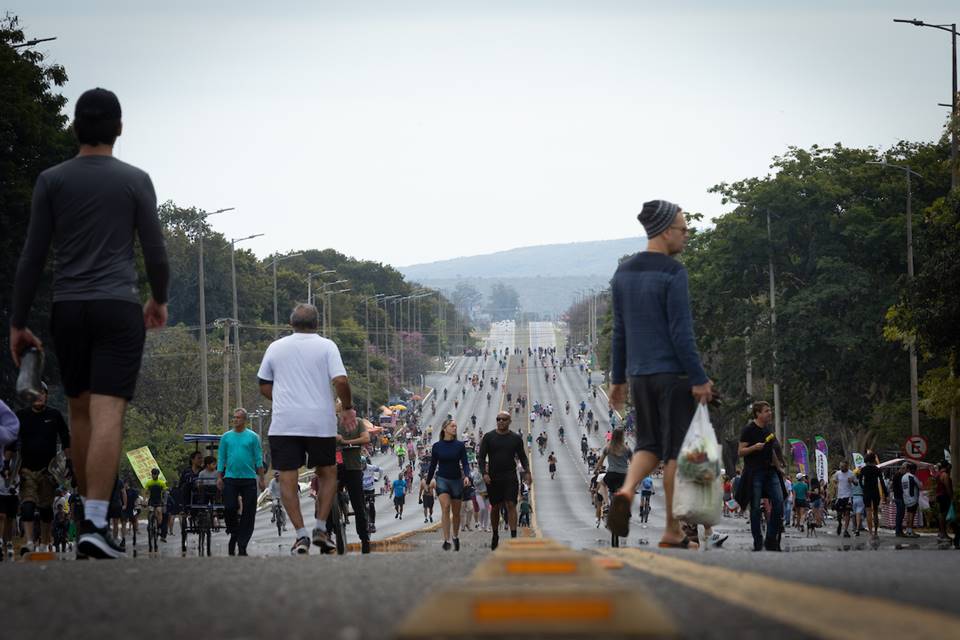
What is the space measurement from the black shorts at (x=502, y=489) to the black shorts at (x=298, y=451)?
19.4 feet

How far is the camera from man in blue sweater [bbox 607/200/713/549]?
1169 cm

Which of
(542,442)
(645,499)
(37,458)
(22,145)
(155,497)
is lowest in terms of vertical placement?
(542,442)

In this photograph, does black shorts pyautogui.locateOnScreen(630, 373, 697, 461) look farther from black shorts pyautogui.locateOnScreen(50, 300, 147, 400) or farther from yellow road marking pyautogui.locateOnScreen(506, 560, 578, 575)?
yellow road marking pyautogui.locateOnScreen(506, 560, 578, 575)

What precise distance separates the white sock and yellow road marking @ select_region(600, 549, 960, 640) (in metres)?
3.70

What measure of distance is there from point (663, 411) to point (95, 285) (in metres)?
4.17

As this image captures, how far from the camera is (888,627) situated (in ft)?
14.2

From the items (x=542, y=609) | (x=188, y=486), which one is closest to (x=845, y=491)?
(x=188, y=486)

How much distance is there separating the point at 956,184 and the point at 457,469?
84.9 ft

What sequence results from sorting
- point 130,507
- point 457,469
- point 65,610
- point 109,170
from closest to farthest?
point 65,610 < point 109,170 < point 457,469 < point 130,507

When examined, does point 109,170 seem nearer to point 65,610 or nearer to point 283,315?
point 65,610

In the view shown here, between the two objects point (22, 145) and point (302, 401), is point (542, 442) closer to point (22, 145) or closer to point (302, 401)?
point (22, 145)

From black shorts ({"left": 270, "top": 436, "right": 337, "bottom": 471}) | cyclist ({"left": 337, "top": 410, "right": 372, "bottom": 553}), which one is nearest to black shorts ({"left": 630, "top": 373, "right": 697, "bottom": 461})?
black shorts ({"left": 270, "top": 436, "right": 337, "bottom": 471})

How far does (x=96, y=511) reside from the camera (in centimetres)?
961

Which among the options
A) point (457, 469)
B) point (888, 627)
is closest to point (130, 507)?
point (457, 469)
